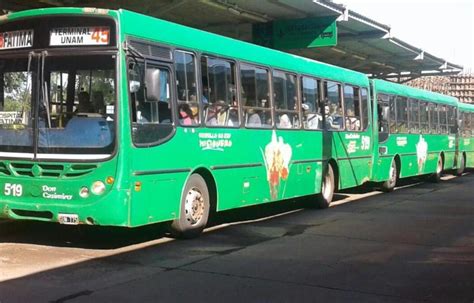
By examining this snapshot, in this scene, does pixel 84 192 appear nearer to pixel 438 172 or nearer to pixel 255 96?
A: pixel 255 96

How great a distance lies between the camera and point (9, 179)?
8164mm

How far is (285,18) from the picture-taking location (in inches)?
706

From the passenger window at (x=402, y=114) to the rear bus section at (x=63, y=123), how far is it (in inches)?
485

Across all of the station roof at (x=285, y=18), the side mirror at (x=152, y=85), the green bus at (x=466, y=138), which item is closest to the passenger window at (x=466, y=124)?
the green bus at (x=466, y=138)

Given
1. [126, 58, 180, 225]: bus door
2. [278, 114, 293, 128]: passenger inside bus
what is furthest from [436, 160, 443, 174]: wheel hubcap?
[126, 58, 180, 225]: bus door

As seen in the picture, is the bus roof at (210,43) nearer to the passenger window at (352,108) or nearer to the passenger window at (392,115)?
the passenger window at (352,108)

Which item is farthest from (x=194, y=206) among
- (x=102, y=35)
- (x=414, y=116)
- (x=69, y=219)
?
(x=414, y=116)

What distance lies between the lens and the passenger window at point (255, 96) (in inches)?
414

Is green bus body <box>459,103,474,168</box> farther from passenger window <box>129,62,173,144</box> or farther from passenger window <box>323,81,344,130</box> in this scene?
passenger window <box>129,62,173,144</box>

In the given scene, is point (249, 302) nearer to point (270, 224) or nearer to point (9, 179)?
point (9, 179)

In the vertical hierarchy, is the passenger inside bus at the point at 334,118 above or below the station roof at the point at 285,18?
below

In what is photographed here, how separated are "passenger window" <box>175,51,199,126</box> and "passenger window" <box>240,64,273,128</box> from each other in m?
1.41

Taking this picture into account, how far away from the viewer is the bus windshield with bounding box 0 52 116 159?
25.7ft

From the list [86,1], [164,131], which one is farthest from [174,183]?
[86,1]
